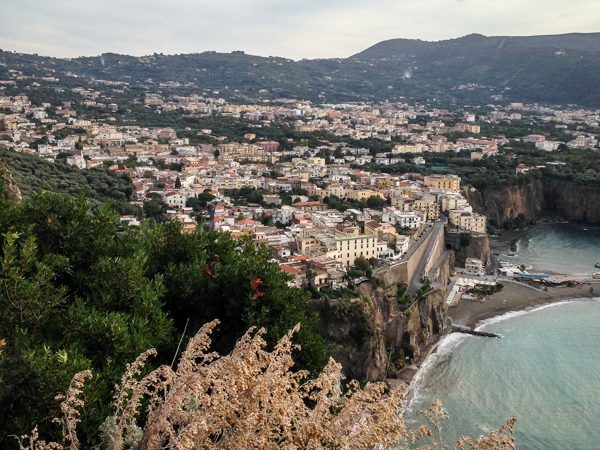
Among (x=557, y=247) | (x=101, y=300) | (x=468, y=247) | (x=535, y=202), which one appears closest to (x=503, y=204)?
(x=535, y=202)

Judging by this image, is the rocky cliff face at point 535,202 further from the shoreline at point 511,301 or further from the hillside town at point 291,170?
the shoreline at point 511,301

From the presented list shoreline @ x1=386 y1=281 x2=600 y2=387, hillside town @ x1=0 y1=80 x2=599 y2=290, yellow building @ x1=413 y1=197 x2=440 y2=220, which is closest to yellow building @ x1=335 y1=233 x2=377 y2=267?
hillside town @ x1=0 y1=80 x2=599 y2=290

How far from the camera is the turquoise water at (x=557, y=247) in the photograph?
2334cm

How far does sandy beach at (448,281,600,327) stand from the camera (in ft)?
57.6

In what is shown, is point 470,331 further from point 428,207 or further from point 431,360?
point 428,207

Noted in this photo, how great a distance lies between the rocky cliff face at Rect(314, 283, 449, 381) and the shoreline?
29.1 inches

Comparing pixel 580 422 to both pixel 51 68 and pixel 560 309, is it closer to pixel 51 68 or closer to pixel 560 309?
pixel 560 309

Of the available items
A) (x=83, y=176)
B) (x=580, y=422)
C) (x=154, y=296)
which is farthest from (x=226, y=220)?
(x=154, y=296)

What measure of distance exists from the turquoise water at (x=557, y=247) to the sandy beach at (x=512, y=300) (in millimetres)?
2517

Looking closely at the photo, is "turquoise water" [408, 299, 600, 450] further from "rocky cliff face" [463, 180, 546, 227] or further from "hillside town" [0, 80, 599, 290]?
"rocky cliff face" [463, 180, 546, 227]

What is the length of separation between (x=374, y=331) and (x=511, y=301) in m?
7.51

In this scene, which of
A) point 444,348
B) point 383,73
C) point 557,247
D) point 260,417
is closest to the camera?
point 260,417

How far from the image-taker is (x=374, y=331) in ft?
42.7

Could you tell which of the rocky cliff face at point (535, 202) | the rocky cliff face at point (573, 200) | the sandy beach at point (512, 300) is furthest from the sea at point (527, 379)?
the rocky cliff face at point (573, 200)
